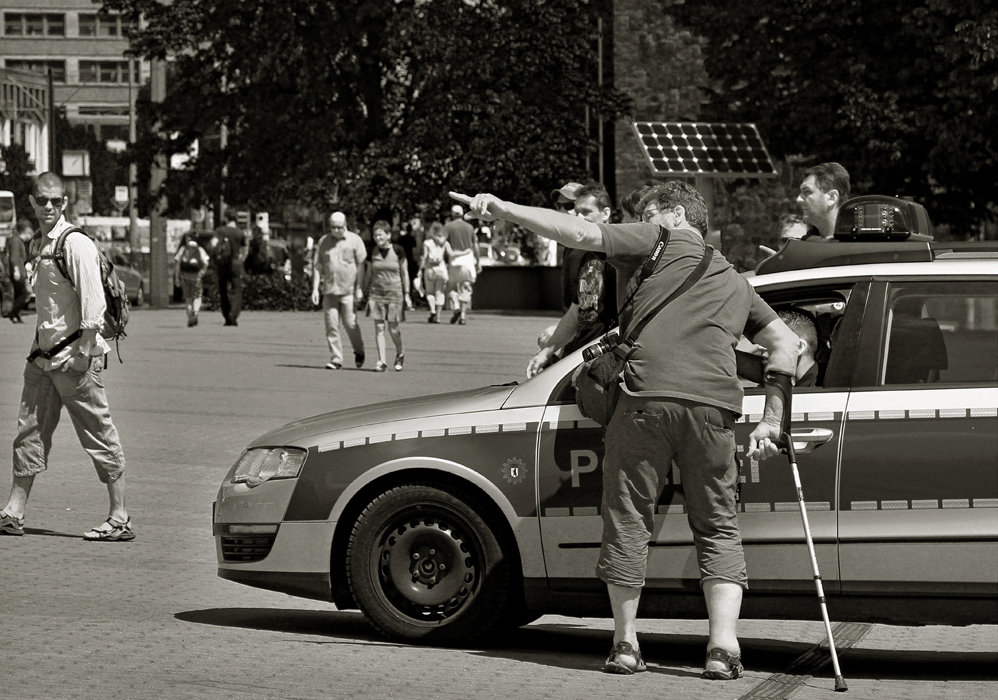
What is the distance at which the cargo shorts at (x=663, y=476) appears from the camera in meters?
5.71

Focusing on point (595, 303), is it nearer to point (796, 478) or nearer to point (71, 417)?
point (796, 478)

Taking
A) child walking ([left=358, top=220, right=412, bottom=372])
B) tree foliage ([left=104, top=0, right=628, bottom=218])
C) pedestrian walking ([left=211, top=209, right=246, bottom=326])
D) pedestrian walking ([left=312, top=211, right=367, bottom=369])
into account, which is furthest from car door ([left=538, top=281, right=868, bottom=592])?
tree foliage ([left=104, top=0, right=628, bottom=218])

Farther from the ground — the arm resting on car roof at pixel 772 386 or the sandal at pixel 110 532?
the arm resting on car roof at pixel 772 386

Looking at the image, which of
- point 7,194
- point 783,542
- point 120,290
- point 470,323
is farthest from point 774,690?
point 7,194

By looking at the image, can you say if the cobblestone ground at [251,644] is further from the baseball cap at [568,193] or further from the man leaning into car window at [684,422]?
the baseball cap at [568,193]

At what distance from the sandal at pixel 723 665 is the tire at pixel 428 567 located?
33.2 inches

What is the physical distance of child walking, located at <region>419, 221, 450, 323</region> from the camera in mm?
29922

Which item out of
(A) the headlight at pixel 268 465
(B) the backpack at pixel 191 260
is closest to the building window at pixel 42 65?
(B) the backpack at pixel 191 260

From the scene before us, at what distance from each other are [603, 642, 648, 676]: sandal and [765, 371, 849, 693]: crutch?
2.18ft

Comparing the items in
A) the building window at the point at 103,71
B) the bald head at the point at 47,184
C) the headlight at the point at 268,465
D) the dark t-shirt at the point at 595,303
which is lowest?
the headlight at the point at 268,465

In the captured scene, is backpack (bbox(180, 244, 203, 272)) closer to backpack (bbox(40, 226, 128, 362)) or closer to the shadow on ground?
backpack (bbox(40, 226, 128, 362))

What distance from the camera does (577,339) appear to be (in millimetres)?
7297

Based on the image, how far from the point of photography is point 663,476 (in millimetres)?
5840

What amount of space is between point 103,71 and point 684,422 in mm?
120057
